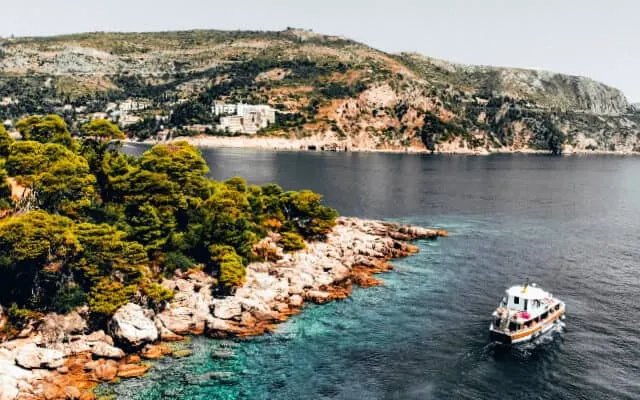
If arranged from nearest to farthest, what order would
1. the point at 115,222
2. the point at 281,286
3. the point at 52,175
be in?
the point at 52,175 < the point at 115,222 < the point at 281,286

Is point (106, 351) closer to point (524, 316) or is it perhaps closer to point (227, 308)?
point (227, 308)

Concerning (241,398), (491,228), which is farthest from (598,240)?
(241,398)

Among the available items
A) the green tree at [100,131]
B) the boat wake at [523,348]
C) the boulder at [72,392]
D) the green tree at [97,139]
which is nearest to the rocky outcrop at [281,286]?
the boulder at [72,392]

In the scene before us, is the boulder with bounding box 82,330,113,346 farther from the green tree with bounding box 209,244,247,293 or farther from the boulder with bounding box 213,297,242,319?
the green tree with bounding box 209,244,247,293

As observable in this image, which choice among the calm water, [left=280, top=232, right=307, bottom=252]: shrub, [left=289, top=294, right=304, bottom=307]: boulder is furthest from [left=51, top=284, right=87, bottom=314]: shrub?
[left=280, top=232, right=307, bottom=252]: shrub

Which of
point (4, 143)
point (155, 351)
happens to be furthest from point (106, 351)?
point (4, 143)

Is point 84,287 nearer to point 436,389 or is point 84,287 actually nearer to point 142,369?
point 142,369
